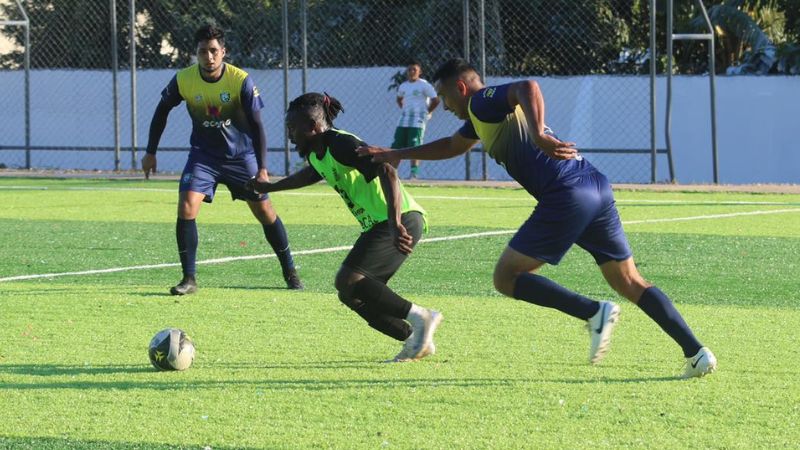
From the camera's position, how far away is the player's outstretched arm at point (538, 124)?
6.52m

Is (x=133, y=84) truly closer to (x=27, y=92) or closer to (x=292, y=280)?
(x=27, y=92)

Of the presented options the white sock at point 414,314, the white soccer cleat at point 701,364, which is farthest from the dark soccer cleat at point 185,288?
the white soccer cleat at point 701,364

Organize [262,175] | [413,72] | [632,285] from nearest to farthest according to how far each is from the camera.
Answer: [632,285] < [262,175] < [413,72]

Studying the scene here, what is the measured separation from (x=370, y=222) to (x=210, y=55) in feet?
10.4

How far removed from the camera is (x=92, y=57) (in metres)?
28.5

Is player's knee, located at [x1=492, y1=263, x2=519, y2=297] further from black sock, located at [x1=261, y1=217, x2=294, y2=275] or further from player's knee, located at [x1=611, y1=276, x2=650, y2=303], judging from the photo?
black sock, located at [x1=261, y1=217, x2=294, y2=275]

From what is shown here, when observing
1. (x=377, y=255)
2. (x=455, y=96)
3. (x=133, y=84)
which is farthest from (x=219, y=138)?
(x=133, y=84)

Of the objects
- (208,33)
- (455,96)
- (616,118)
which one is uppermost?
(208,33)

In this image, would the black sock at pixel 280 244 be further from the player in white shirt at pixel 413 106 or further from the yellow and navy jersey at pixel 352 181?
the player in white shirt at pixel 413 106

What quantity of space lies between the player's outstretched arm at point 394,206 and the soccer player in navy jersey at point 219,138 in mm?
3131

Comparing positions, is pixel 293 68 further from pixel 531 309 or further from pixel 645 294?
pixel 645 294

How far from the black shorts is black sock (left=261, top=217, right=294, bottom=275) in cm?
297

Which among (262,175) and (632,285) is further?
(262,175)

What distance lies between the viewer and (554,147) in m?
6.53
